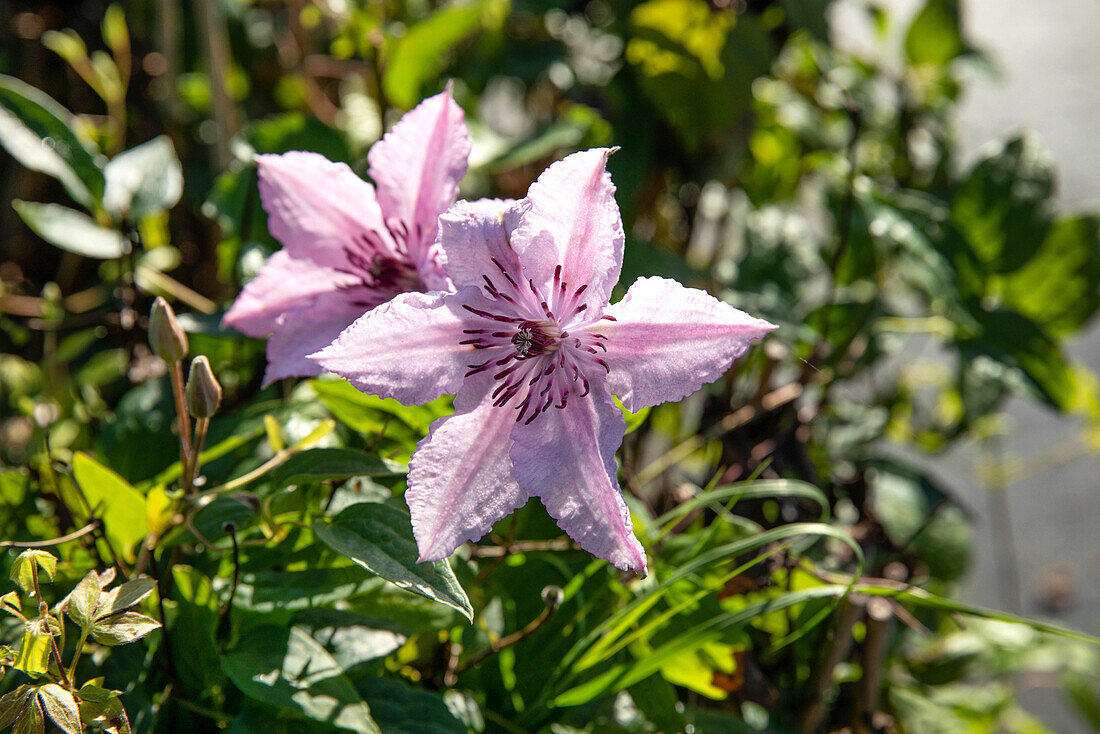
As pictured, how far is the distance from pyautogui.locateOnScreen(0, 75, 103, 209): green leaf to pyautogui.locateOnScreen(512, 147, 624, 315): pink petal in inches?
16.0

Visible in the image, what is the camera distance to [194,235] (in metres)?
1.17

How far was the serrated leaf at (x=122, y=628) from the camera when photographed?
0.38m

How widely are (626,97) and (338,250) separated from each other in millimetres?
524

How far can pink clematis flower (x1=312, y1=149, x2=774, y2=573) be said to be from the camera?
41 centimetres

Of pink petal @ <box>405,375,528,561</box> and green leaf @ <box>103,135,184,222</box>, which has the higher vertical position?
green leaf @ <box>103,135,184,222</box>

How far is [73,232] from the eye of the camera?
67cm

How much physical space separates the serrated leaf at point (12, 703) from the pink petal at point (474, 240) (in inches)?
10.3

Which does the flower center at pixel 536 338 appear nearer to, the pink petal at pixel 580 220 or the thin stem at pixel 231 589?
the pink petal at pixel 580 220

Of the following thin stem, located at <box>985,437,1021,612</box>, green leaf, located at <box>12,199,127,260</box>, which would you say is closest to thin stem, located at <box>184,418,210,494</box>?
green leaf, located at <box>12,199,127,260</box>

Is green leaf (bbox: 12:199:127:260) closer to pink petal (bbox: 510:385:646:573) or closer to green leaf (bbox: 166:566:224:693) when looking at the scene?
green leaf (bbox: 166:566:224:693)

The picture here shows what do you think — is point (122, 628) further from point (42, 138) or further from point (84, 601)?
point (42, 138)

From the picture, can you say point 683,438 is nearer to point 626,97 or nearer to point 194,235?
point 626,97

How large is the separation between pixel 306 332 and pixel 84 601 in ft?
0.65

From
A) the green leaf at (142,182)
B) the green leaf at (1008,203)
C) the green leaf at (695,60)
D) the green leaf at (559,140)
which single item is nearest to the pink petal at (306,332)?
the green leaf at (142,182)
